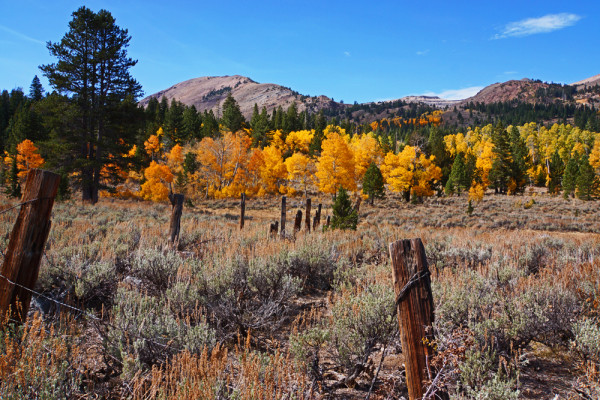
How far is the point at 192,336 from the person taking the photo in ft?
9.92

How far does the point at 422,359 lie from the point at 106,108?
80.4 ft

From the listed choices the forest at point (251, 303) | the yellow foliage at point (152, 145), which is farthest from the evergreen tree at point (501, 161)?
the yellow foliage at point (152, 145)

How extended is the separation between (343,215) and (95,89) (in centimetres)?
1918

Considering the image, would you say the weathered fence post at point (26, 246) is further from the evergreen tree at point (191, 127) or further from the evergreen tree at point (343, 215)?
the evergreen tree at point (191, 127)

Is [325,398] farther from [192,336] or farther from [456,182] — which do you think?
[456,182]

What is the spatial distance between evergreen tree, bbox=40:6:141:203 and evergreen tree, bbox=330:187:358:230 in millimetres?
16181

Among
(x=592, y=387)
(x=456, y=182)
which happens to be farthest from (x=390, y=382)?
(x=456, y=182)

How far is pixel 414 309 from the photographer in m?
2.53

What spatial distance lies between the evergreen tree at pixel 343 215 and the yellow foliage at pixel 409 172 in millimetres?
25190

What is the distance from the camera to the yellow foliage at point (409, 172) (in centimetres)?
3706

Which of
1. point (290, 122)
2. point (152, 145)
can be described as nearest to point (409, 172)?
point (152, 145)

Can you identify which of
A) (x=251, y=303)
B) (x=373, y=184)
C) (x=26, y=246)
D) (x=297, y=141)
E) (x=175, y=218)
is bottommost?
(x=251, y=303)

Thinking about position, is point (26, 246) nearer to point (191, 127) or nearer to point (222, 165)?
point (222, 165)

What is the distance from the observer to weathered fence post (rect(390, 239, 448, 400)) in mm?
2463
